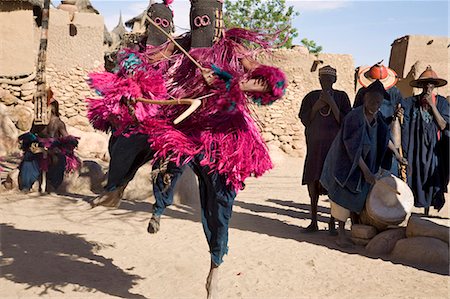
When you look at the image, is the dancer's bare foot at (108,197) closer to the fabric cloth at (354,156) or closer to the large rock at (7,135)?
the fabric cloth at (354,156)

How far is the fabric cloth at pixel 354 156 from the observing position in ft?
17.6

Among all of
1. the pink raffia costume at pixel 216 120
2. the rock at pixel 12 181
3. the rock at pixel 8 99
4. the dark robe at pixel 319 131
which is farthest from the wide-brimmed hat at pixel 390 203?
the rock at pixel 8 99

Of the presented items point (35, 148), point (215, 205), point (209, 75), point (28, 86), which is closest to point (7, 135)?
point (28, 86)

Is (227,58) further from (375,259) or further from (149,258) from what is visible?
(375,259)

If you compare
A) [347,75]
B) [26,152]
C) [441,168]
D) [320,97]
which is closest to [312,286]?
[320,97]

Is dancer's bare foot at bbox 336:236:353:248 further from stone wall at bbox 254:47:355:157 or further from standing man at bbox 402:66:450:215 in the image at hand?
stone wall at bbox 254:47:355:157

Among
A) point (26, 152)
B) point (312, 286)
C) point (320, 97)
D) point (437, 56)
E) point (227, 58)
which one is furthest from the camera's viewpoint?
point (437, 56)

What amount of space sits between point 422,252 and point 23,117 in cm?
1140

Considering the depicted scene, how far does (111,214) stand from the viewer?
22.5ft

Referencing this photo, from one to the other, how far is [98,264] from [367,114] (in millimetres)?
3196

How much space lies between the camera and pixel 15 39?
43.5ft

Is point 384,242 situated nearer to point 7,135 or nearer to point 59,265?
point 59,265

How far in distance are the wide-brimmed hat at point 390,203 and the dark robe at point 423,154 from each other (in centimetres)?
192

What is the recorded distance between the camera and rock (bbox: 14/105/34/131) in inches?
525
